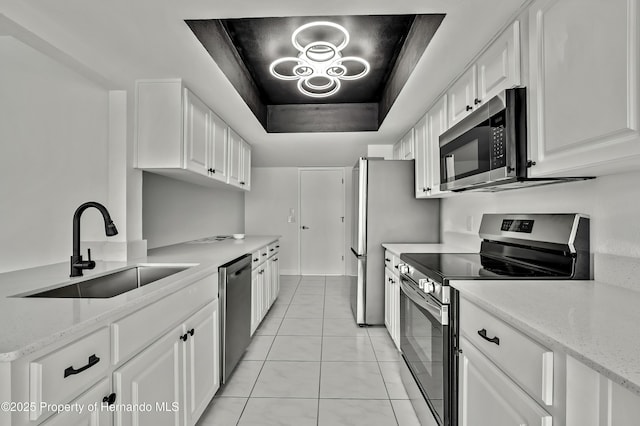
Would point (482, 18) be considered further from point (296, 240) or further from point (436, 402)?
point (296, 240)

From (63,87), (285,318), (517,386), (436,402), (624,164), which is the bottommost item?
(285,318)

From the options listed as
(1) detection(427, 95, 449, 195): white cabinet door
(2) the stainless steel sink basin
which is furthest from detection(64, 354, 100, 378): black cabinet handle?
(1) detection(427, 95, 449, 195): white cabinet door

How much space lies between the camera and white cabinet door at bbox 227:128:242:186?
3.60 m

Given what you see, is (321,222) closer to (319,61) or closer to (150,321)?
(319,61)

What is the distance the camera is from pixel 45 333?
2.71 ft

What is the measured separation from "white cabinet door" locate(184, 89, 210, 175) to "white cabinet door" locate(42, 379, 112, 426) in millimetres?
1722

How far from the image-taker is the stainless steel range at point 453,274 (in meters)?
1.45

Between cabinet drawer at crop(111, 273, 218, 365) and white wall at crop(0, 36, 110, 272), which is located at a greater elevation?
white wall at crop(0, 36, 110, 272)

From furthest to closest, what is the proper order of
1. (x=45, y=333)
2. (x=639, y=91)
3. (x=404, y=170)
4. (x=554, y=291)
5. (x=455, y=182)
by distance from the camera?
(x=404, y=170)
(x=455, y=182)
(x=554, y=291)
(x=639, y=91)
(x=45, y=333)

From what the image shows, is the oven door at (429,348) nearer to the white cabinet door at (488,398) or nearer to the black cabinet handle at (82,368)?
the white cabinet door at (488,398)

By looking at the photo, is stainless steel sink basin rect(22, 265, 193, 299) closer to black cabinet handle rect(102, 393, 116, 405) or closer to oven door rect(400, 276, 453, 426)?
black cabinet handle rect(102, 393, 116, 405)

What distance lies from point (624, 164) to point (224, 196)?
15.0 feet

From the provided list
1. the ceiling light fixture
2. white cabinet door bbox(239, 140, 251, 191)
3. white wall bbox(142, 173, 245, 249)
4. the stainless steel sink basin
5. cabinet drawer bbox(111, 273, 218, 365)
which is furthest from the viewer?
white cabinet door bbox(239, 140, 251, 191)

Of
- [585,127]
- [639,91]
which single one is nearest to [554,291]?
[585,127]
